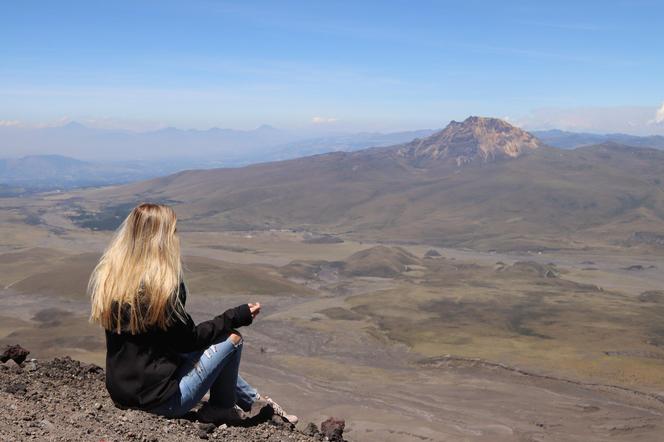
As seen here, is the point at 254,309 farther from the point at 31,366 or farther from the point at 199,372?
the point at 31,366

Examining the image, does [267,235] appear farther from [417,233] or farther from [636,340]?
[636,340]

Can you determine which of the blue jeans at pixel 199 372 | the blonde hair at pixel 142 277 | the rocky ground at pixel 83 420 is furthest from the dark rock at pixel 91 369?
the blonde hair at pixel 142 277

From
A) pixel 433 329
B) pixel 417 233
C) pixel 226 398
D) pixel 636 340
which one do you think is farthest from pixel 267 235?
pixel 226 398

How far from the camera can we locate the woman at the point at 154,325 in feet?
23.6

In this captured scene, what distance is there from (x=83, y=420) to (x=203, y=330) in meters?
2.31

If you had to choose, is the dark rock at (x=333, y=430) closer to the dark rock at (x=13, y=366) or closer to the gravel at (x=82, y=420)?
the gravel at (x=82, y=420)

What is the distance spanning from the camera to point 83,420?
28.2ft

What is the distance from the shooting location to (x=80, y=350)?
52000mm

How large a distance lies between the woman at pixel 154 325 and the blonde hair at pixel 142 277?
0.4 inches

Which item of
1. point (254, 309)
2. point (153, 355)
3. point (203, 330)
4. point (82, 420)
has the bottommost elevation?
point (82, 420)

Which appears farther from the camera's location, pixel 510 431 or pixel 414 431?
pixel 510 431

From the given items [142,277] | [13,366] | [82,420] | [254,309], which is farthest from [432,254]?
[142,277]

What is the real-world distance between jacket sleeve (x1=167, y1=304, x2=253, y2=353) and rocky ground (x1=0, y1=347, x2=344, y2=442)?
1.49 m

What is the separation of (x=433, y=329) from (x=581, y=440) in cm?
3988
